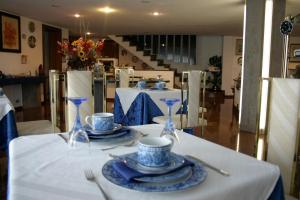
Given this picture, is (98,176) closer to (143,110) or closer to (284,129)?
(284,129)

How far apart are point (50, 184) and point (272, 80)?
49.3 inches

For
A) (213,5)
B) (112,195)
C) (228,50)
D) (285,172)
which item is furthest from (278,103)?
(228,50)

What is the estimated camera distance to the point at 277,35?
199 inches

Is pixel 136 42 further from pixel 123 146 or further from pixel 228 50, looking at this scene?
pixel 123 146

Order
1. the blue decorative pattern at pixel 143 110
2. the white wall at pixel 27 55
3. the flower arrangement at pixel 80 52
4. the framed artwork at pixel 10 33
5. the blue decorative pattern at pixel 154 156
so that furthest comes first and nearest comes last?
the white wall at pixel 27 55 → the framed artwork at pixel 10 33 → the flower arrangement at pixel 80 52 → the blue decorative pattern at pixel 143 110 → the blue decorative pattern at pixel 154 156

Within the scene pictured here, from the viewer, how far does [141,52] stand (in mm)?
12219

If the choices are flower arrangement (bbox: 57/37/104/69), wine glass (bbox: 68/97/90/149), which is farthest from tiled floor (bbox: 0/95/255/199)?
wine glass (bbox: 68/97/90/149)

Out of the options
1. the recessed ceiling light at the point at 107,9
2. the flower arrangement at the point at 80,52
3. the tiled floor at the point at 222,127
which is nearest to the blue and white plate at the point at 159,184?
the tiled floor at the point at 222,127

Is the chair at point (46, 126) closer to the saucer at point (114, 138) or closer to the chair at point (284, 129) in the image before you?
the saucer at point (114, 138)

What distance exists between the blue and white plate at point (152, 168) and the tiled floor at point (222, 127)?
78.4 inches

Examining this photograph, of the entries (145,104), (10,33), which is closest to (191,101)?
(145,104)

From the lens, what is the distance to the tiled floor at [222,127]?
4.27 m

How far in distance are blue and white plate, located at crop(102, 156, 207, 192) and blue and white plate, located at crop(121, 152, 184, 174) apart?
0.15 ft

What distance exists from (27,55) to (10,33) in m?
0.91
